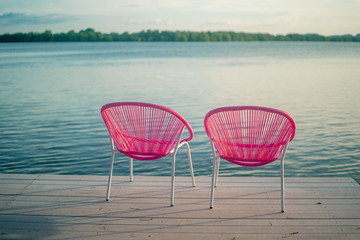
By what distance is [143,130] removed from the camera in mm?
3285

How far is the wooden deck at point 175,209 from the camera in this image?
8.70 ft

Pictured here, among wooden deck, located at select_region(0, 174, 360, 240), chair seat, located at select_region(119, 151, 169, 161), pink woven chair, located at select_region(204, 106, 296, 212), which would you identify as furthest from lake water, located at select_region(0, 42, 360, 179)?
pink woven chair, located at select_region(204, 106, 296, 212)

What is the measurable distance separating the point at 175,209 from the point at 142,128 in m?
0.69

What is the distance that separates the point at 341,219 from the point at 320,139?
5.01m

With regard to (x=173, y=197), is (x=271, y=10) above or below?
above

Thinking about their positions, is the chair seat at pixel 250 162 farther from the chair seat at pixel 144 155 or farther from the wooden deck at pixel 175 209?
the chair seat at pixel 144 155

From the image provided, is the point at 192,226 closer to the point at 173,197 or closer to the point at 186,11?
the point at 173,197

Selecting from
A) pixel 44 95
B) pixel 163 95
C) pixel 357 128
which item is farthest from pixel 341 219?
pixel 44 95

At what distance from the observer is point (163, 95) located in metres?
14.2

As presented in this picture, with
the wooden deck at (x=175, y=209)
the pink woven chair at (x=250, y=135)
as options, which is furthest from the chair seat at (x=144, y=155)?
the pink woven chair at (x=250, y=135)

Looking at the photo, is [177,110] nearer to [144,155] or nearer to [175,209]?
[144,155]

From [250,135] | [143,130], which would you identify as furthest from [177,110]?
[250,135]

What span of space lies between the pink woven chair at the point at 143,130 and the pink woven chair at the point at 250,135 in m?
0.24

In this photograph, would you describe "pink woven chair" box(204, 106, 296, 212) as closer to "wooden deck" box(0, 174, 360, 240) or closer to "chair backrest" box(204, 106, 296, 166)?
"chair backrest" box(204, 106, 296, 166)
